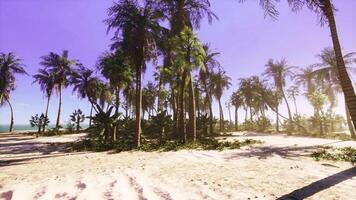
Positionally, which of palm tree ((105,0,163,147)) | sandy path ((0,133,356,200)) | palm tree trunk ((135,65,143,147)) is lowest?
sandy path ((0,133,356,200))

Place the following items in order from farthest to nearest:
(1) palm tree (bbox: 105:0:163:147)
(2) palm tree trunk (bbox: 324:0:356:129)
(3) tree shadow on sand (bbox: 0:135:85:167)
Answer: (1) palm tree (bbox: 105:0:163:147)
(3) tree shadow on sand (bbox: 0:135:85:167)
(2) palm tree trunk (bbox: 324:0:356:129)

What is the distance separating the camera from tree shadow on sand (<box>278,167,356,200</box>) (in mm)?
4703

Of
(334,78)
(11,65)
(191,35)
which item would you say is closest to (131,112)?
(11,65)

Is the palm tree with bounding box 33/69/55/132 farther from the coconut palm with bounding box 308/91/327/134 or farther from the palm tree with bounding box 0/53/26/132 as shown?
the coconut palm with bounding box 308/91/327/134

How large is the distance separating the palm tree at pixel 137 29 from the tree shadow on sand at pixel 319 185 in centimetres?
1092

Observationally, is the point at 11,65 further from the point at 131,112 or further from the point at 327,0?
the point at 327,0

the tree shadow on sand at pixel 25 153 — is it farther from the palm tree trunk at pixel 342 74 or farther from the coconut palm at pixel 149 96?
the coconut palm at pixel 149 96

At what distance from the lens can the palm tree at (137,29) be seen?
1435cm

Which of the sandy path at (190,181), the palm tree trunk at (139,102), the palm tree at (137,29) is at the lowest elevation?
the sandy path at (190,181)

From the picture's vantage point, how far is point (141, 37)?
14.5 meters

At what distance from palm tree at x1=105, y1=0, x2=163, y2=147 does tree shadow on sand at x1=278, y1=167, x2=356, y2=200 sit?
10.9m

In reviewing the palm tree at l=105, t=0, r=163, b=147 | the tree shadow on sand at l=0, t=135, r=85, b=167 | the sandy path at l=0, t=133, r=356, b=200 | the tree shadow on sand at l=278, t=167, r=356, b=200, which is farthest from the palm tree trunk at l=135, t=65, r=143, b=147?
the tree shadow on sand at l=278, t=167, r=356, b=200

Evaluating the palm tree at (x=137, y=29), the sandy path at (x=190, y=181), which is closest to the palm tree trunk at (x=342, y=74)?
the sandy path at (x=190, y=181)

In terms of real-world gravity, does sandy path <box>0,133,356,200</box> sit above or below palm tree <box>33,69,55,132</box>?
below
